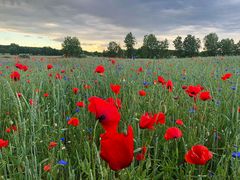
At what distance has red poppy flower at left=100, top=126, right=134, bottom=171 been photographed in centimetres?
60

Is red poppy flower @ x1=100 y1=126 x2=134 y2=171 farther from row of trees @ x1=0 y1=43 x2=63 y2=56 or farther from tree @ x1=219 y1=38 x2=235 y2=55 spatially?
tree @ x1=219 y1=38 x2=235 y2=55

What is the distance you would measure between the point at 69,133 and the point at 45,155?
1.10ft

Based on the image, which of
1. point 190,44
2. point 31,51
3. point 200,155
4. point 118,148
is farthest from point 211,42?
point 118,148

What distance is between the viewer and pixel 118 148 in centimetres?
61

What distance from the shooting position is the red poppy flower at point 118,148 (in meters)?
0.60

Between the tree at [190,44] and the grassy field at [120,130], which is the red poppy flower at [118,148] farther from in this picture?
the tree at [190,44]

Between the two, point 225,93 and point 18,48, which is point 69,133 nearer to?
point 225,93

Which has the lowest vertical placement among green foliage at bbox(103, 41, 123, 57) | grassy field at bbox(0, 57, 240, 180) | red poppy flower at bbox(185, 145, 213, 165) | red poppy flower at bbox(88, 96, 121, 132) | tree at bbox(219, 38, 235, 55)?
grassy field at bbox(0, 57, 240, 180)

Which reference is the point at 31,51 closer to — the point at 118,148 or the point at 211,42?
the point at 118,148

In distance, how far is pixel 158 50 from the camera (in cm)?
5369

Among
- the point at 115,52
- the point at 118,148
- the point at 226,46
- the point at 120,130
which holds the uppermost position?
the point at 226,46

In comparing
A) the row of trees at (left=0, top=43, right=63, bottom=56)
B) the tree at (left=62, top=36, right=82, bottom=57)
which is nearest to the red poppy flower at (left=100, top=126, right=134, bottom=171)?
the row of trees at (left=0, top=43, right=63, bottom=56)

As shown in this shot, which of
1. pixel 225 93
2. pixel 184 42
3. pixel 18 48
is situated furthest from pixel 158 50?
pixel 225 93

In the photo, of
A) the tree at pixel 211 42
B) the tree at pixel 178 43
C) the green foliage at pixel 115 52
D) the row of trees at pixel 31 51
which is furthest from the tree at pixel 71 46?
the tree at pixel 211 42
